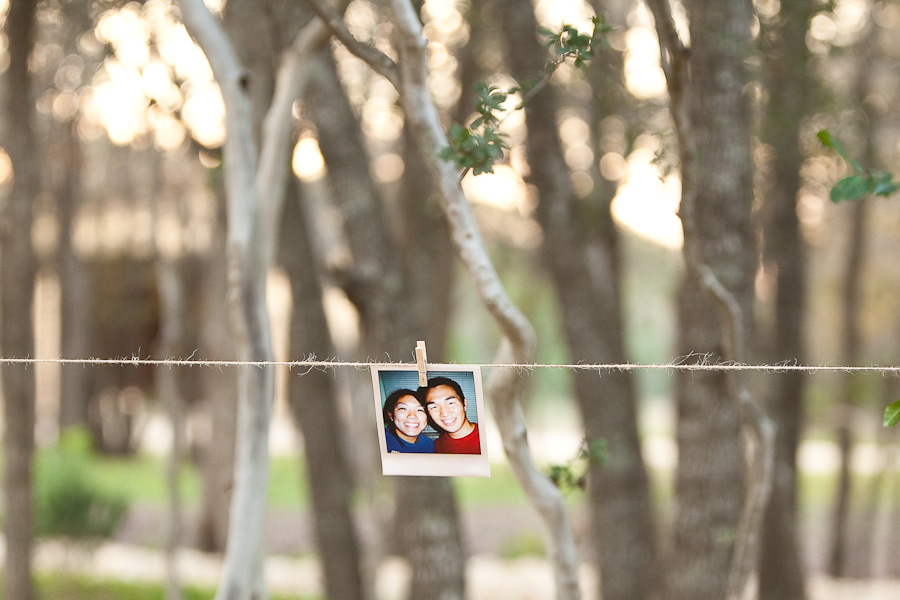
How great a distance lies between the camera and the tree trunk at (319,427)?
5039 mm

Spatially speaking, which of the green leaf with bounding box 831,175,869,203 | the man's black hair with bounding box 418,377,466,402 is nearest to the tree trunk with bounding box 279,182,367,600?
the man's black hair with bounding box 418,377,466,402

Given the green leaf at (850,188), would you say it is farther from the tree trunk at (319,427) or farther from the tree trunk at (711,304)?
the tree trunk at (319,427)

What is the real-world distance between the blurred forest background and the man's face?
26cm

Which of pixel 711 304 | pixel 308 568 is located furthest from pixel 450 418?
pixel 308 568

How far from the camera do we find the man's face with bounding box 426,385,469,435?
203 centimetres

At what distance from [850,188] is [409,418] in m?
1.20

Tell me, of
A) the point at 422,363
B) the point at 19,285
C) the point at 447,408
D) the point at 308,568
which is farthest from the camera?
the point at 308,568

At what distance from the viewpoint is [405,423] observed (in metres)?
2.10

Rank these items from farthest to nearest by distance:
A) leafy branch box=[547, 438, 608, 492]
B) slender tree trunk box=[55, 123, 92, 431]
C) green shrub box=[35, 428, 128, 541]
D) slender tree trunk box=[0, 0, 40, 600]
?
slender tree trunk box=[55, 123, 92, 431] < green shrub box=[35, 428, 128, 541] < slender tree trunk box=[0, 0, 40, 600] < leafy branch box=[547, 438, 608, 492]

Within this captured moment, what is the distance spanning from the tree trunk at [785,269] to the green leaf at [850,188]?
2.67 meters

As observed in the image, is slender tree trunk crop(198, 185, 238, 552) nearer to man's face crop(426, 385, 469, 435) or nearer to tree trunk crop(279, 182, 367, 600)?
tree trunk crop(279, 182, 367, 600)

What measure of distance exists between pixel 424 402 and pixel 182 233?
20.3 feet

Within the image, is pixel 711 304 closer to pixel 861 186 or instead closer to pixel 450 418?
pixel 861 186

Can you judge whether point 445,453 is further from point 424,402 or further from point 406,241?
point 406,241
